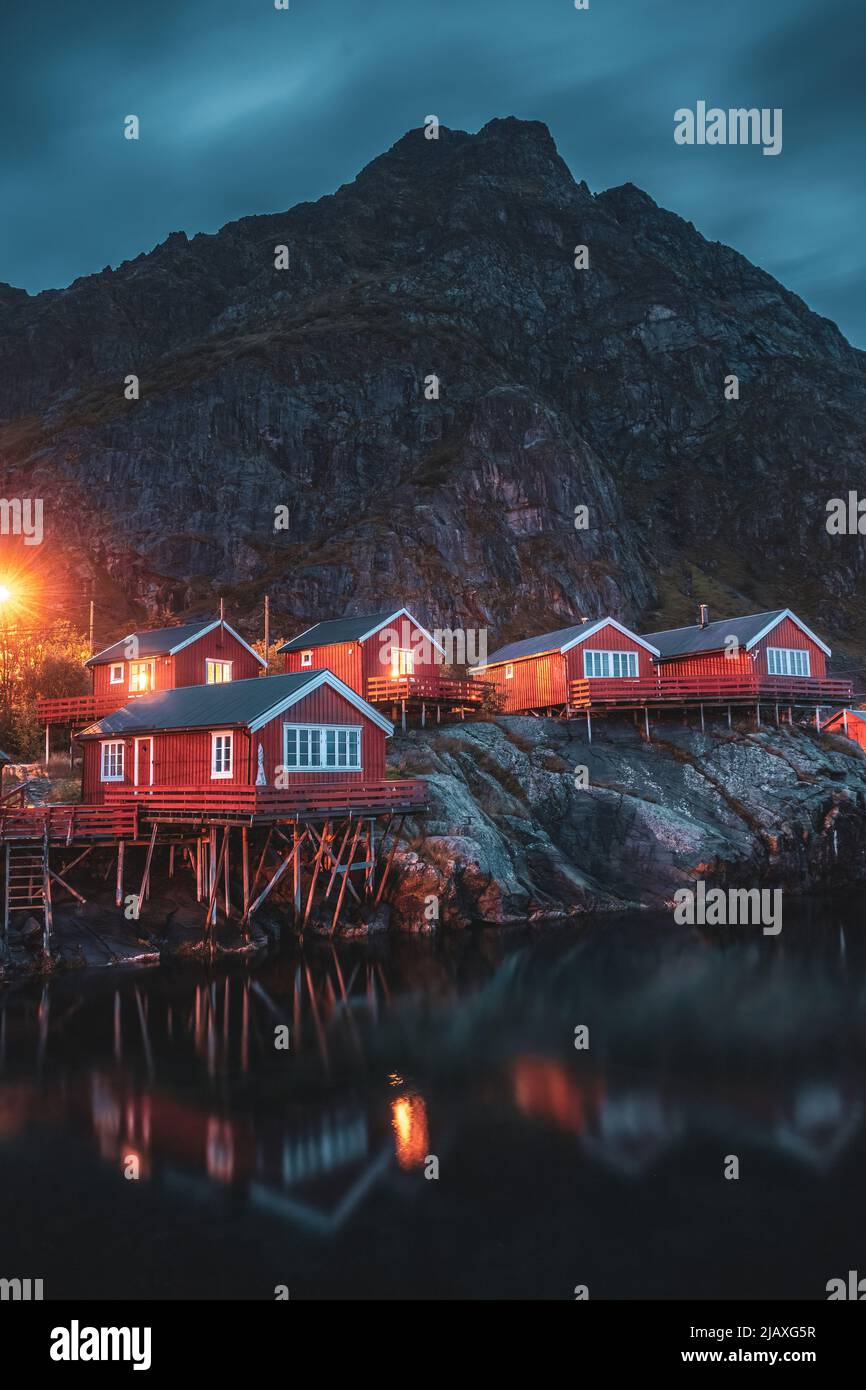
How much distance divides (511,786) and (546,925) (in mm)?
8674

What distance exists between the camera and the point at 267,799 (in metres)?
32.2

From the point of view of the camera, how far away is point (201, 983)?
94.2 feet

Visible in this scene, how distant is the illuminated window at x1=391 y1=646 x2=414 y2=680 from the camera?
53.1 m

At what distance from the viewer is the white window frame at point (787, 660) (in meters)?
55.8

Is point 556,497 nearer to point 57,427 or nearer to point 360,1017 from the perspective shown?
point 57,427

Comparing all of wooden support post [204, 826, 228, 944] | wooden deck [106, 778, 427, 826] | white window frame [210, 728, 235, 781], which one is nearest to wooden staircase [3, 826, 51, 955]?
wooden deck [106, 778, 427, 826]

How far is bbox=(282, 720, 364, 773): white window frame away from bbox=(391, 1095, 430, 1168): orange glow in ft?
56.0

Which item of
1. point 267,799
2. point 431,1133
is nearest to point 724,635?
point 267,799

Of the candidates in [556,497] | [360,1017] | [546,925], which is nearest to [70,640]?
[546,925]

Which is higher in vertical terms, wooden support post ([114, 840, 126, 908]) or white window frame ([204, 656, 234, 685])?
white window frame ([204, 656, 234, 685])

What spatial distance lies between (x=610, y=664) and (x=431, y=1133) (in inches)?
1624

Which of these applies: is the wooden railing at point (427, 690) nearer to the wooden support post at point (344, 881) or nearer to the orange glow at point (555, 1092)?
the wooden support post at point (344, 881)

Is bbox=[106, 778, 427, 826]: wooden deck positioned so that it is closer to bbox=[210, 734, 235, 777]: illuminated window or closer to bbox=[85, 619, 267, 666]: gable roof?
bbox=[210, 734, 235, 777]: illuminated window

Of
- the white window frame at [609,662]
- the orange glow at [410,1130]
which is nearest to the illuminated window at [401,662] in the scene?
the white window frame at [609,662]
